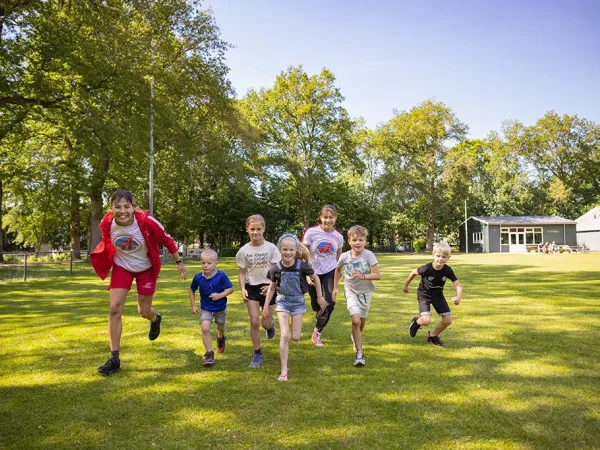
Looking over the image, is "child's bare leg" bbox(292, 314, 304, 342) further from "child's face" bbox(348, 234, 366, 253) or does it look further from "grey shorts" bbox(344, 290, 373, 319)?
"child's face" bbox(348, 234, 366, 253)

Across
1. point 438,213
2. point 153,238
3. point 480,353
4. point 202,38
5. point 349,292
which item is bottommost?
point 480,353

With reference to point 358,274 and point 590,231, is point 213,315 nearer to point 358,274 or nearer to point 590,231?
point 358,274

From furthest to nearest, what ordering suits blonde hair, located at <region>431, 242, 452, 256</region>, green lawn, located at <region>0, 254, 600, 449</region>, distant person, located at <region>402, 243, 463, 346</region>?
distant person, located at <region>402, 243, 463, 346</region>, blonde hair, located at <region>431, 242, 452, 256</region>, green lawn, located at <region>0, 254, 600, 449</region>

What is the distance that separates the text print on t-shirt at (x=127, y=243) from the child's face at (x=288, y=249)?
5.81 feet

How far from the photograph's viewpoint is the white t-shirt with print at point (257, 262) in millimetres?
5590

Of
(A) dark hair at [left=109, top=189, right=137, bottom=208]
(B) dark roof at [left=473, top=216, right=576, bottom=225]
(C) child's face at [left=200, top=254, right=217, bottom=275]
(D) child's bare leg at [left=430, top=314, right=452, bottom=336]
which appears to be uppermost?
(B) dark roof at [left=473, top=216, right=576, bottom=225]

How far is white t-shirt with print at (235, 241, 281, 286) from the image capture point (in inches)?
220

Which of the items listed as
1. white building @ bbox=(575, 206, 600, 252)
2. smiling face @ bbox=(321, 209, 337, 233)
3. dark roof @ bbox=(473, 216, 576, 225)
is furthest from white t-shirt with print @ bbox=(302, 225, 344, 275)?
white building @ bbox=(575, 206, 600, 252)

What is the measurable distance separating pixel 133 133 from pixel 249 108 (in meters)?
29.4

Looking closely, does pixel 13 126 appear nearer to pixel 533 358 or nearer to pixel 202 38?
pixel 202 38

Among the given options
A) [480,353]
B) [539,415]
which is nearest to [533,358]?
[480,353]

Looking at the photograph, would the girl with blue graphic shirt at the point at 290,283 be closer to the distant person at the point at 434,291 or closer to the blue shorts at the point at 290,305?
the blue shorts at the point at 290,305

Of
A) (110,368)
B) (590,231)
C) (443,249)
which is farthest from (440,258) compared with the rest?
(590,231)

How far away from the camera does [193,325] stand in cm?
770
